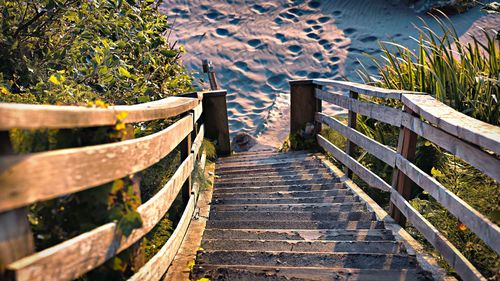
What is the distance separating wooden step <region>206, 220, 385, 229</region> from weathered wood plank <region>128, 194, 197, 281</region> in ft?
0.99

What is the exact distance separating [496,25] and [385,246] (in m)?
14.4

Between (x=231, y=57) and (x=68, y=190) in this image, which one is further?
(x=231, y=57)

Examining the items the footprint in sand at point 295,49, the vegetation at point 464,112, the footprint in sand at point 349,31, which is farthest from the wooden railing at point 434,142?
the footprint in sand at point 349,31

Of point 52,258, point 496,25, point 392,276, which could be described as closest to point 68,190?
point 52,258

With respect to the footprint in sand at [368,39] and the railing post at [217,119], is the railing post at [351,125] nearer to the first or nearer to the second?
the railing post at [217,119]

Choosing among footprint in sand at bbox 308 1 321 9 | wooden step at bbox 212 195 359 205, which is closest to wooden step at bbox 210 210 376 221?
wooden step at bbox 212 195 359 205

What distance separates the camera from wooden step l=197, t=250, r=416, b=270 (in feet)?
8.37

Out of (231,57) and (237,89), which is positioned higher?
(231,57)

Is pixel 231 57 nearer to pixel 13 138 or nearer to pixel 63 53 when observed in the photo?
pixel 63 53

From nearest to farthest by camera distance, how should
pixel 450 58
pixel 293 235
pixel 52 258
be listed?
pixel 52 258
pixel 293 235
pixel 450 58

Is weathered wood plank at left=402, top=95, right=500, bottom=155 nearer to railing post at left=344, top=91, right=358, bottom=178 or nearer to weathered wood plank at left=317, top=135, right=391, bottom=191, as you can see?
weathered wood plank at left=317, top=135, right=391, bottom=191

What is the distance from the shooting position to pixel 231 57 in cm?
1431

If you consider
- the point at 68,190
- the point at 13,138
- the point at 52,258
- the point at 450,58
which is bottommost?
the point at 52,258

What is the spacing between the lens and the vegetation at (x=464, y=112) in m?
2.39
